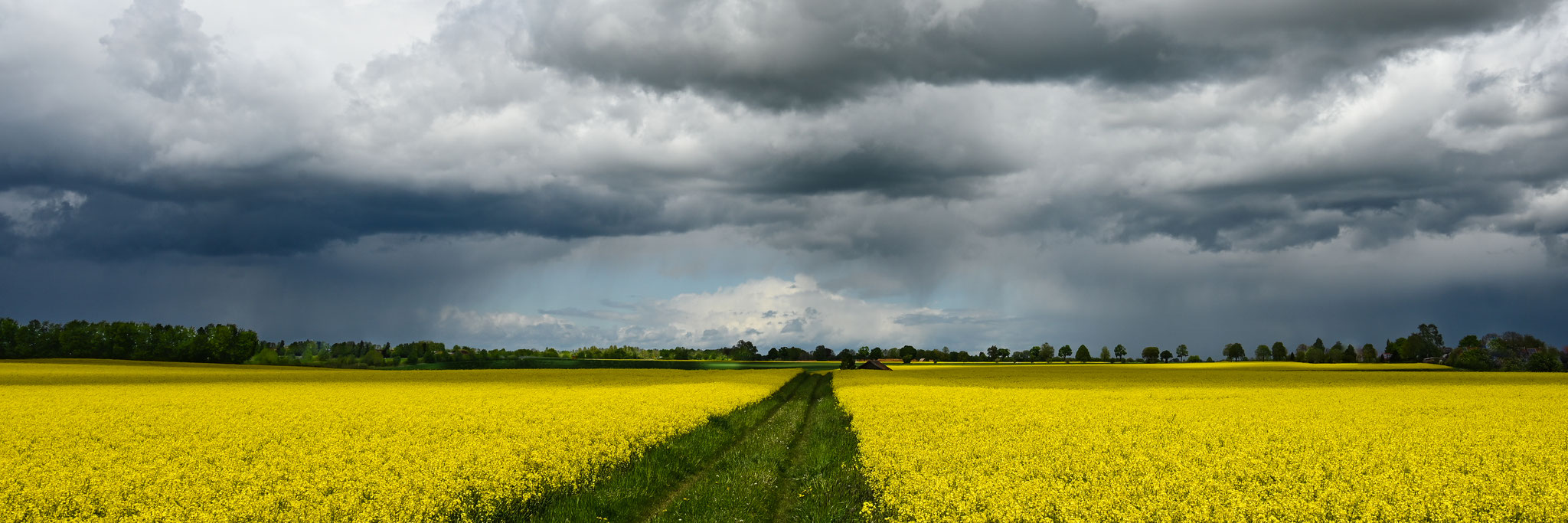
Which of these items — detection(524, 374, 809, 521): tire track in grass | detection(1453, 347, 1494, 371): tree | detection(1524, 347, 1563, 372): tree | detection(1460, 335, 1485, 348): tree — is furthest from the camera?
detection(1460, 335, 1485, 348): tree

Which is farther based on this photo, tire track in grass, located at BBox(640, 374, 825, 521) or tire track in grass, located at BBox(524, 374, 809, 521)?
tire track in grass, located at BBox(640, 374, 825, 521)

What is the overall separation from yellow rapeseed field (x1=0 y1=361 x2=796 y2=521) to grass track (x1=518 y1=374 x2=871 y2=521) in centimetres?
87

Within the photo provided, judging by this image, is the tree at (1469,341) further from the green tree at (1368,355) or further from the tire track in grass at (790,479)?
the tire track in grass at (790,479)

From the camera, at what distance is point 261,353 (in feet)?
443

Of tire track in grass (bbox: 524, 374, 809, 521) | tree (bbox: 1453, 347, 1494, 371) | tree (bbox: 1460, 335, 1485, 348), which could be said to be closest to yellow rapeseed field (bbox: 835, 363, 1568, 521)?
tire track in grass (bbox: 524, 374, 809, 521)

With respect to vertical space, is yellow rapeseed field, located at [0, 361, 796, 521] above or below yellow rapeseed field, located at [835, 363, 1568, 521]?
below

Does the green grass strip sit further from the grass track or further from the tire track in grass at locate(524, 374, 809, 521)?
the tire track in grass at locate(524, 374, 809, 521)

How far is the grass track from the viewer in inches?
578

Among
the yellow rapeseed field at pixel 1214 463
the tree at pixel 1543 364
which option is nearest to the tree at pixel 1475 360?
the tree at pixel 1543 364

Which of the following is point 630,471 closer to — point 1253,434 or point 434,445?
point 434,445

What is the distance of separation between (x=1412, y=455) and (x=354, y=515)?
69.3 feet

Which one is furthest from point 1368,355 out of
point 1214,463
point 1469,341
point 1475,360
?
point 1214,463

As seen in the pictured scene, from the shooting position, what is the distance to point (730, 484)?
57.4 feet

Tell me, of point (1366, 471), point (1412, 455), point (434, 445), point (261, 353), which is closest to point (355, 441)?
point (434, 445)
